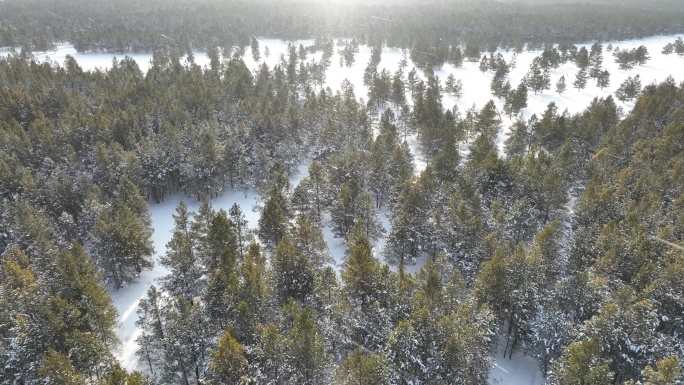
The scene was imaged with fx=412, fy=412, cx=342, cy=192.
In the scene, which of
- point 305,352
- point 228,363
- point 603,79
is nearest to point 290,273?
point 305,352

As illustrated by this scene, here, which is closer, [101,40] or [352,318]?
[352,318]

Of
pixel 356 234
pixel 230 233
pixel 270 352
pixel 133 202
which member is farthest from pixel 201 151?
pixel 270 352

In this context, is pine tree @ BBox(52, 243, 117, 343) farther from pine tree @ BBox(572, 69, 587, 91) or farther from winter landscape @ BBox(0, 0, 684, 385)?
pine tree @ BBox(572, 69, 587, 91)

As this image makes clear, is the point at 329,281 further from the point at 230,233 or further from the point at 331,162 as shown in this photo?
the point at 331,162

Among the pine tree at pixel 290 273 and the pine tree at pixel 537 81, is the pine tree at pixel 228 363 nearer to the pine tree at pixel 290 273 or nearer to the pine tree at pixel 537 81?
the pine tree at pixel 290 273

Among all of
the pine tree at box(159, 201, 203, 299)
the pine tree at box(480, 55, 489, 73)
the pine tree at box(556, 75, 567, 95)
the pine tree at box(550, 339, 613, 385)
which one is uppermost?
the pine tree at box(480, 55, 489, 73)

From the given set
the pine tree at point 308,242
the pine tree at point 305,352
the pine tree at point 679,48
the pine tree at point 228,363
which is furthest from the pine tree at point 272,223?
the pine tree at point 679,48

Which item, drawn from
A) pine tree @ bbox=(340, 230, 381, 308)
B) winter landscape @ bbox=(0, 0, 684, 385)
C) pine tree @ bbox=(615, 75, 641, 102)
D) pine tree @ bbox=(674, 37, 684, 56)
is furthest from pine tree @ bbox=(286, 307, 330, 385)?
pine tree @ bbox=(674, 37, 684, 56)
